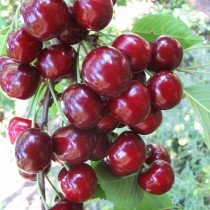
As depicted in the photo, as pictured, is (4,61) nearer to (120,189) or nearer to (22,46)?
(22,46)

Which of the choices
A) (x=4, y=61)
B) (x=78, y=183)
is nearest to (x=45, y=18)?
(x=4, y=61)

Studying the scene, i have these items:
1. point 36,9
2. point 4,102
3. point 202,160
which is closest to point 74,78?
point 36,9

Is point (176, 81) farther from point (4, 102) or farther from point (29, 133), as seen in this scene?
point (4, 102)

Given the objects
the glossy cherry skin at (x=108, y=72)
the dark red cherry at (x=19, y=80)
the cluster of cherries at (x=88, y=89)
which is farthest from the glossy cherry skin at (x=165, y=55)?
the dark red cherry at (x=19, y=80)

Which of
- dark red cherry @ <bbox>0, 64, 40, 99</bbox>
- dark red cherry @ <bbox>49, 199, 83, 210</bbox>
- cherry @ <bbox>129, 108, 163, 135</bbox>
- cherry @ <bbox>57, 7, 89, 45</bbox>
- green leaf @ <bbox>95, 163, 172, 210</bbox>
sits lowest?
green leaf @ <bbox>95, 163, 172, 210</bbox>

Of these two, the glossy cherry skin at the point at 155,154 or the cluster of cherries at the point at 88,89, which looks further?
the glossy cherry skin at the point at 155,154

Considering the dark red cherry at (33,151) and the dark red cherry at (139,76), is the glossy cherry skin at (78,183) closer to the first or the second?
the dark red cherry at (33,151)

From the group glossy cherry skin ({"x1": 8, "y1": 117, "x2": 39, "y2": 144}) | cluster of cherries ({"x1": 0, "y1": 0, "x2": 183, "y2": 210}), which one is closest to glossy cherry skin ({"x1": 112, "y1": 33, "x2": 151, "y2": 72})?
cluster of cherries ({"x1": 0, "y1": 0, "x2": 183, "y2": 210})

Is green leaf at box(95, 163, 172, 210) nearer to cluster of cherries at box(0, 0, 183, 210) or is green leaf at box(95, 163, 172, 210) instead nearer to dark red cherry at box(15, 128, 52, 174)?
cluster of cherries at box(0, 0, 183, 210)
